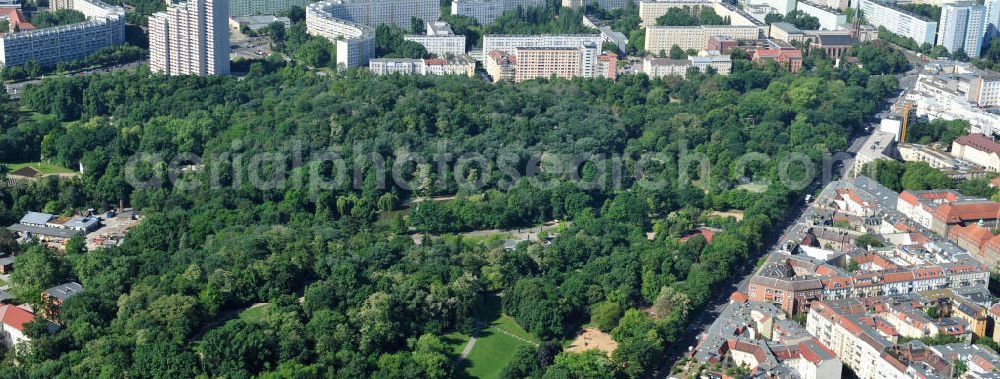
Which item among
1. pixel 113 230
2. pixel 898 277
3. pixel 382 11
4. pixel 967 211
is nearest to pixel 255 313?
pixel 113 230

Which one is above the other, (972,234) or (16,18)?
(16,18)

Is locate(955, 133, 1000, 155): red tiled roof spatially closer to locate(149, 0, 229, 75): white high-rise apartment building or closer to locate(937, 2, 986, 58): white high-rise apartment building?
locate(937, 2, 986, 58): white high-rise apartment building

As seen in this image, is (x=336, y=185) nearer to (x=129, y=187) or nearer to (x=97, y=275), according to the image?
(x=129, y=187)

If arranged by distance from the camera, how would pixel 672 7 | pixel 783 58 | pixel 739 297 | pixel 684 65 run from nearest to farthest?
pixel 739 297 → pixel 684 65 → pixel 783 58 → pixel 672 7

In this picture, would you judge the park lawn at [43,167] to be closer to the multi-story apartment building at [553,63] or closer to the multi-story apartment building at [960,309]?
the multi-story apartment building at [553,63]

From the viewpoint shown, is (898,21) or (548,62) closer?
(548,62)

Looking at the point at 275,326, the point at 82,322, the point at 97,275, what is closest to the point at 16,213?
the point at 97,275

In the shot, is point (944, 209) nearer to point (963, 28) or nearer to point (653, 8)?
point (963, 28)
